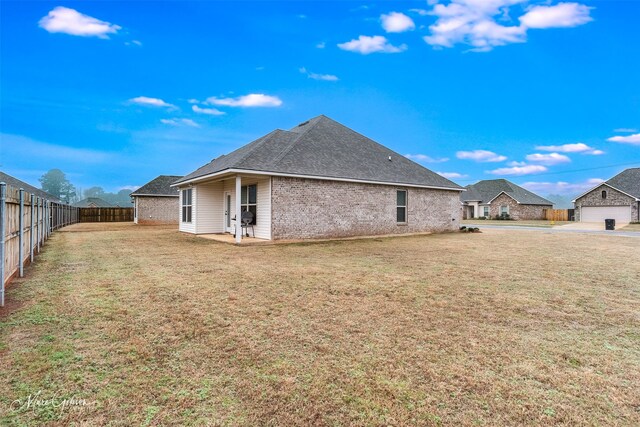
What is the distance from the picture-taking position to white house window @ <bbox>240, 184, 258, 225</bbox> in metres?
14.5

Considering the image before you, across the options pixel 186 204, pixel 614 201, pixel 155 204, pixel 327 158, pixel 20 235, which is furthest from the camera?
pixel 614 201

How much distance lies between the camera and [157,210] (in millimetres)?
29922

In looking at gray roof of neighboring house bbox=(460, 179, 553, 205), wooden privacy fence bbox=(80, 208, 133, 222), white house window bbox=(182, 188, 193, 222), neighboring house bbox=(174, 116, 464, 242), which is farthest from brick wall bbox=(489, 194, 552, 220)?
wooden privacy fence bbox=(80, 208, 133, 222)

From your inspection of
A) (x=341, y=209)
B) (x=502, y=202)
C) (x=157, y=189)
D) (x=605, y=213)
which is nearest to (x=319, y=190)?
(x=341, y=209)

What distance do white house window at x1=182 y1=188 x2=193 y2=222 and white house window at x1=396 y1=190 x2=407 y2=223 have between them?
11427 millimetres

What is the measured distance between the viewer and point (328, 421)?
2152 mm

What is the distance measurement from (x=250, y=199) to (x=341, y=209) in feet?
13.7

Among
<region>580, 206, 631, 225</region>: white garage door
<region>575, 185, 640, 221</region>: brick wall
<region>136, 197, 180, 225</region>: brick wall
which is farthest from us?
<region>580, 206, 631, 225</region>: white garage door

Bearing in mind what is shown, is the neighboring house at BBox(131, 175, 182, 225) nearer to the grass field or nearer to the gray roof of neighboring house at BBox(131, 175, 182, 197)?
the gray roof of neighboring house at BBox(131, 175, 182, 197)

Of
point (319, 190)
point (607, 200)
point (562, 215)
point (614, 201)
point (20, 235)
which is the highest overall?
point (607, 200)

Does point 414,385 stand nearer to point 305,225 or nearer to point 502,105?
point 305,225

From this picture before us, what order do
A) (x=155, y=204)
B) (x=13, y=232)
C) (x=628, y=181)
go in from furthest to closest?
(x=628, y=181) < (x=155, y=204) < (x=13, y=232)

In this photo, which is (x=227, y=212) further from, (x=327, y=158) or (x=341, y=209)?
(x=341, y=209)

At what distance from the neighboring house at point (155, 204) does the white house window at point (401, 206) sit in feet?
72.1
